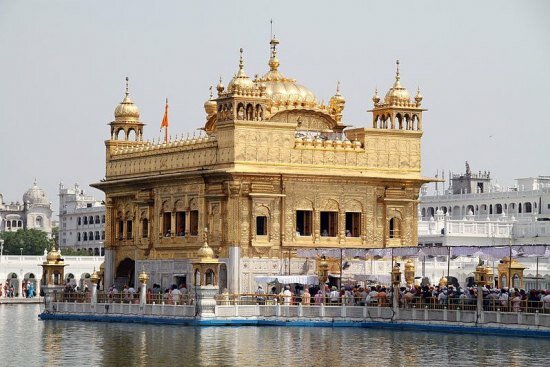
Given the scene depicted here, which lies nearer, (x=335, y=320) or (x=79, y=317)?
(x=335, y=320)

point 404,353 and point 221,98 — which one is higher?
point 221,98

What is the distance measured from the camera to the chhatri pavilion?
49.1m

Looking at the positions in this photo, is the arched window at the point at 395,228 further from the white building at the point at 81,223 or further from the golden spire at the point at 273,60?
the white building at the point at 81,223

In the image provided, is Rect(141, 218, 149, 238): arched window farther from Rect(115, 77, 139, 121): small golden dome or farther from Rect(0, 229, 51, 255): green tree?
Rect(0, 229, 51, 255): green tree

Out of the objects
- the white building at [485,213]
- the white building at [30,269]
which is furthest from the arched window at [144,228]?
the white building at [30,269]

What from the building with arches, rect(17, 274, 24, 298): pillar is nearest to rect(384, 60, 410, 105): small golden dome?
rect(17, 274, 24, 298): pillar

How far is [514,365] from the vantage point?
32.3 metres

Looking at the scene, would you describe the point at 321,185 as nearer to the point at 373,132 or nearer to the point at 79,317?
the point at 373,132

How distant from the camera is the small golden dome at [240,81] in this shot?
49.1 m

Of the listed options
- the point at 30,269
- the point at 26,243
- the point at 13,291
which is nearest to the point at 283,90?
the point at 13,291

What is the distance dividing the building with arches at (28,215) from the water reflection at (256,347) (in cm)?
11927

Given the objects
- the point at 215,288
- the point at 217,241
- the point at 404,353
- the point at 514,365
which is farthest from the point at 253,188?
the point at 514,365

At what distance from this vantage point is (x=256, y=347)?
3700 centimetres

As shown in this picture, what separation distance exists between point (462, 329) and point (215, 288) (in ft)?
24.6
